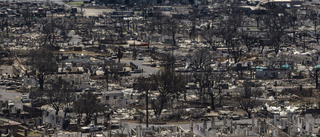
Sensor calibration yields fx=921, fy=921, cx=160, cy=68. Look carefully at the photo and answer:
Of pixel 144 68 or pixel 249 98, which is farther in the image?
pixel 144 68

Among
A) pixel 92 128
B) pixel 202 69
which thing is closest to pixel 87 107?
pixel 92 128

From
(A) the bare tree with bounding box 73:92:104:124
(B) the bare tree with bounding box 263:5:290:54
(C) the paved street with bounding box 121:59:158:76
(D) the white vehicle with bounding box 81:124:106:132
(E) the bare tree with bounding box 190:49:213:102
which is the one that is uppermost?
(A) the bare tree with bounding box 73:92:104:124

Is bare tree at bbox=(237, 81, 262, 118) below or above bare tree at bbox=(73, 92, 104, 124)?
below

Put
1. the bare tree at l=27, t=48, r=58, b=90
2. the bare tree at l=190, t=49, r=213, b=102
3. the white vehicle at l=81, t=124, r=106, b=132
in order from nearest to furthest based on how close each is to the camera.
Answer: the white vehicle at l=81, t=124, r=106, b=132 → the bare tree at l=190, t=49, r=213, b=102 → the bare tree at l=27, t=48, r=58, b=90

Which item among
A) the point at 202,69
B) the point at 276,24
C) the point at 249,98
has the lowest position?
the point at 276,24

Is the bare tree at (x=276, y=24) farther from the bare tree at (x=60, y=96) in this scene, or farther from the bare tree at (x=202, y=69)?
the bare tree at (x=60, y=96)

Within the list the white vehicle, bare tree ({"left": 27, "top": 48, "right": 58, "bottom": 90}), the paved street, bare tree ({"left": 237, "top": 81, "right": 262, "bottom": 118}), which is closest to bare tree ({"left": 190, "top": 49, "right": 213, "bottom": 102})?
bare tree ({"left": 237, "top": 81, "right": 262, "bottom": 118})

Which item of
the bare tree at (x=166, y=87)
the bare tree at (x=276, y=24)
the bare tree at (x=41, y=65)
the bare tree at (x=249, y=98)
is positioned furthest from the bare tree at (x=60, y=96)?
the bare tree at (x=276, y=24)

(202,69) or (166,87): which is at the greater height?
(166,87)

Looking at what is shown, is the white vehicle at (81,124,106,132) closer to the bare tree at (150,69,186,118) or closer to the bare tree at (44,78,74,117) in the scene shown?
the bare tree at (44,78,74,117)

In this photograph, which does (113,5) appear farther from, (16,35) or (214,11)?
(16,35)

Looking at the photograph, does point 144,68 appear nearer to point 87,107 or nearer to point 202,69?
point 202,69
